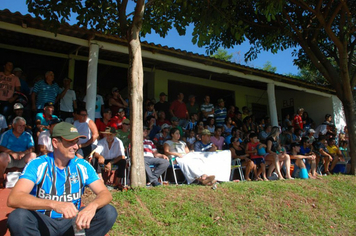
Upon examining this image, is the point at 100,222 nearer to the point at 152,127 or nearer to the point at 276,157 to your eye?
the point at 152,127

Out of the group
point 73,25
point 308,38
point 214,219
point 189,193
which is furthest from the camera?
point 308,38

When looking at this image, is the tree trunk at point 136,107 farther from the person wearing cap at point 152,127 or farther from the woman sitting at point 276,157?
the woman sitting at point 276,157

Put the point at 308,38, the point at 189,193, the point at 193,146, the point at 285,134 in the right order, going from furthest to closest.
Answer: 1. the point at 285,134
2. the point at 308,38
3. the point at 193,146
4. the point at 189,193

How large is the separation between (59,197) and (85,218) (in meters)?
0.45

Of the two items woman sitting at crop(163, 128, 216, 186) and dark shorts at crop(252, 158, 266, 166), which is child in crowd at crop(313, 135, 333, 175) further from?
woman sitting at crop(163, 128, 216, 186)

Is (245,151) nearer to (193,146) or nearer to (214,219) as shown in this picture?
(193,146)

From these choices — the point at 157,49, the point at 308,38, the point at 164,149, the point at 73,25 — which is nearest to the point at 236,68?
the point at 308,38

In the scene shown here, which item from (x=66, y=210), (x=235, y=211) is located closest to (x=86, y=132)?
(x=235, y=211)

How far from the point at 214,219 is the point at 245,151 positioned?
3947mm

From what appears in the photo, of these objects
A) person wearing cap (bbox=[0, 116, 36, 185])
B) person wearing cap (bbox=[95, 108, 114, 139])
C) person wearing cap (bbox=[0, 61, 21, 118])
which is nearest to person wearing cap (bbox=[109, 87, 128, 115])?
person wearing cap (bbox=[95, 108, 114, 139])

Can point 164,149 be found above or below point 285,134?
below

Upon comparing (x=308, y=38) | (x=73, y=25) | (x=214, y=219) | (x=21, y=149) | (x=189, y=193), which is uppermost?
(x=308, y=38)

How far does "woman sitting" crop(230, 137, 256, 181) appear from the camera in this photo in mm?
8125

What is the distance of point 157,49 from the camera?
8984 mm
